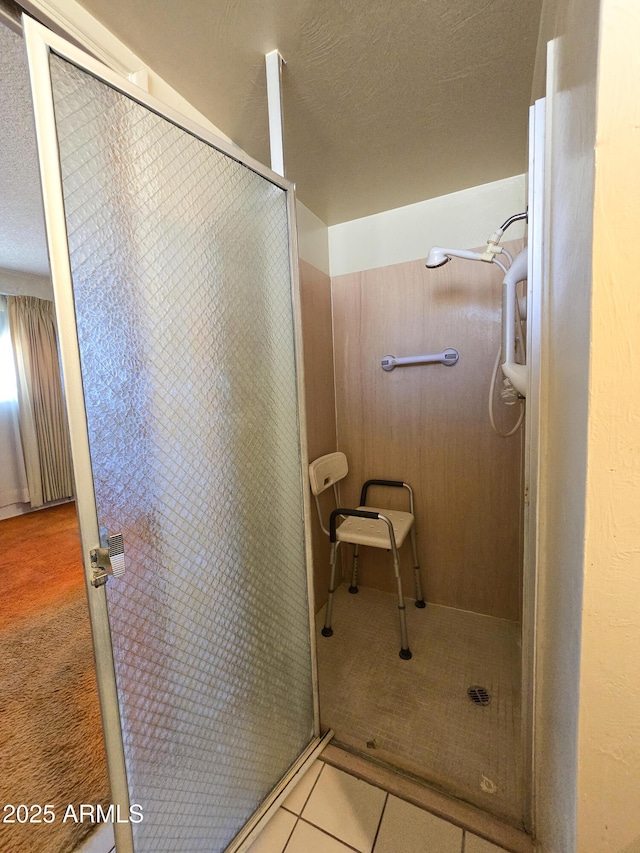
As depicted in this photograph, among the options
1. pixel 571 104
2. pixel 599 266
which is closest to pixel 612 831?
pixel 599 266

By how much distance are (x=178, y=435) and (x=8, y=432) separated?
4.09m

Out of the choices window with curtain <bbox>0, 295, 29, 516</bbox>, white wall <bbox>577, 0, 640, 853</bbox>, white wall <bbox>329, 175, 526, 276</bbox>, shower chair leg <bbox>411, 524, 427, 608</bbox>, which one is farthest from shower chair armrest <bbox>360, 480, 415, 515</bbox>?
window with curtain <bbox>0, 295, 29, 516</bbox>

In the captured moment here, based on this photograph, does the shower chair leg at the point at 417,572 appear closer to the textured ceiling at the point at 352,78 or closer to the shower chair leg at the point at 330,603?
the shower chair leg at the point at 330,603

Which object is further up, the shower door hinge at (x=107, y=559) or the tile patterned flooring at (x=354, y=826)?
the shower door hinge at (x=107, y=559)

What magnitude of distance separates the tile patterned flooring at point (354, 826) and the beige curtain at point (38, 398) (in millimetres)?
3844

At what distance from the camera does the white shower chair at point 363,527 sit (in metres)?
1.62

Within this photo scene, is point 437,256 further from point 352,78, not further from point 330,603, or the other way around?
point 330,603

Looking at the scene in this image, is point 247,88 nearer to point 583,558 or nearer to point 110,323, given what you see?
point 110,323

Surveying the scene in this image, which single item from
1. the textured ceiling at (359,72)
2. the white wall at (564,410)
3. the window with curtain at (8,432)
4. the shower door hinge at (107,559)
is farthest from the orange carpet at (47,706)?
the textured ceiling at (359,72)

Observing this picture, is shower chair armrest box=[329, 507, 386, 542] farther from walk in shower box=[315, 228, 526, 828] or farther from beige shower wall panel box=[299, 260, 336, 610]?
walk in shower box=[315, 228, 526, 828]

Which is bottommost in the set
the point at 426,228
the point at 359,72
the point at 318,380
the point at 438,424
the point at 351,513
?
the point at 351,513

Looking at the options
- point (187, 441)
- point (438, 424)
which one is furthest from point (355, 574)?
point (187, 441)

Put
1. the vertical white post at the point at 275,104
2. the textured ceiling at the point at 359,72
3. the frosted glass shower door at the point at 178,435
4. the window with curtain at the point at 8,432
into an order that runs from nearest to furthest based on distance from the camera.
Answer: the frosted glass shower door at the point at 178,435, the textured ceiling at the point at 359,72, the vertical white post at the point at 275,104, the window with curtain at the point at 8,432

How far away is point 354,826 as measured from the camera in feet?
3.25
